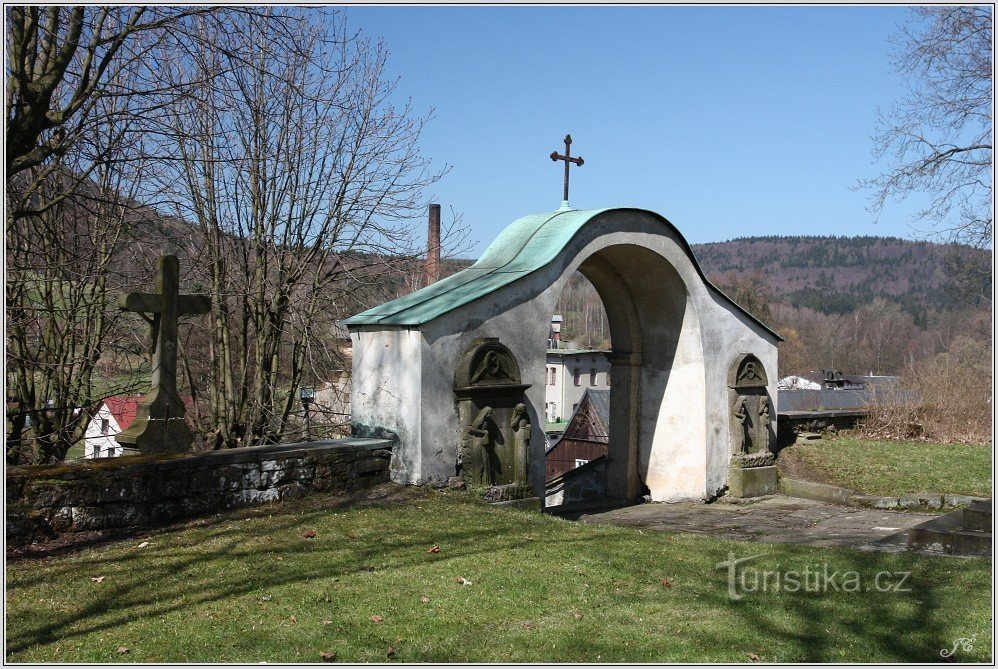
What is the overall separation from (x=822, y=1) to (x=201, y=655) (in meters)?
7.38

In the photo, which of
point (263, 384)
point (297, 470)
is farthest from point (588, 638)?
point (263, 384)

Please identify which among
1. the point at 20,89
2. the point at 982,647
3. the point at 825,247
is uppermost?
the point at 825,247

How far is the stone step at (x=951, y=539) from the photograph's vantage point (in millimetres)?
8086

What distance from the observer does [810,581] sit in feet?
21.2

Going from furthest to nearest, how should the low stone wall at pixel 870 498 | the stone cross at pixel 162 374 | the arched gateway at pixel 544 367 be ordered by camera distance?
the low stone wall at pixel 870 498 < the arched gateway at pixel 544 367 < the stone cross at pixel 162 374

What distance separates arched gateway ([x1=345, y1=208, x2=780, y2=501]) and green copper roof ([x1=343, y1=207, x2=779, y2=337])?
0.03 meters

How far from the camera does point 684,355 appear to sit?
44.7ft

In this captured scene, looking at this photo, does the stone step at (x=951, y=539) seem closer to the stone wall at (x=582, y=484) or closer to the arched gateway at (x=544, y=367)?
the arched gateway at (x=544, y=367)

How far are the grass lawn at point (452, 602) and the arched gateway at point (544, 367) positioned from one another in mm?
2243

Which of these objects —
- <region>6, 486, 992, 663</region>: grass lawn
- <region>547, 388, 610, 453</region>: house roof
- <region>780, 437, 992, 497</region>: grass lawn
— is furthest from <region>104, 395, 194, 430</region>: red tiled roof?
<region>547, 388, 610, 453</region>: house roof

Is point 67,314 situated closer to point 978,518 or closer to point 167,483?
point 167,483

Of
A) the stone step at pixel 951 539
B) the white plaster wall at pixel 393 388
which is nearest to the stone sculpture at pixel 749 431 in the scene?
the stone step at pixel 951 539

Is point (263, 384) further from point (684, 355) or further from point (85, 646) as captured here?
point (85, 646)

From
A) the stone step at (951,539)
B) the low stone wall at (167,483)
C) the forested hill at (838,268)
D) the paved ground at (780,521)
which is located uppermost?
the forested hill at (838,268)
